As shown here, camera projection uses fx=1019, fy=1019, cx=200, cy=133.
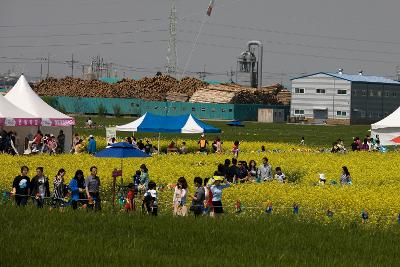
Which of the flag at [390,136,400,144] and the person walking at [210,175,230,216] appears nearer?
the person walking at [210,175,230,216]

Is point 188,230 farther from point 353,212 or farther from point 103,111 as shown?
point 103,111

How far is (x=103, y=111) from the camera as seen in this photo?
161m

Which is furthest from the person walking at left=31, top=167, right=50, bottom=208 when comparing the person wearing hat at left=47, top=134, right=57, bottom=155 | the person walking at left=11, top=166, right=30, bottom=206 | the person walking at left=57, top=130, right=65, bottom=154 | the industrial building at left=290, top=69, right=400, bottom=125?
the industrial building at left=290, top=69, right=400, bottom=125

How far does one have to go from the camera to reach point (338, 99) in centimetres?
14675

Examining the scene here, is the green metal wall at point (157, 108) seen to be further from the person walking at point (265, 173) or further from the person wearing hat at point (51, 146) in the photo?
the person walking at point (265, 173)

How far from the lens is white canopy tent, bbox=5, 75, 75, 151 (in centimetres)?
5619

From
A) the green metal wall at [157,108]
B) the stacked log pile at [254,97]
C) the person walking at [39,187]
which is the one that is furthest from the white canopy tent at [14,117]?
the stacked log pile at [254,97]

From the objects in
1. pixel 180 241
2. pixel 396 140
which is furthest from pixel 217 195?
pixel 396 140

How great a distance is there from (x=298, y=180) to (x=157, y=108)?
11503cm

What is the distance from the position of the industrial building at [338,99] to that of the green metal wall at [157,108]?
6319 mm

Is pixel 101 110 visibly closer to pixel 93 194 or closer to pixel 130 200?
pixel 130 200

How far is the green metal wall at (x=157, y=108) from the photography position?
15250 cm

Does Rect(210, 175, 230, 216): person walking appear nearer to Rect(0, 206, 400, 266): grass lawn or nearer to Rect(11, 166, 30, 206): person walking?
Rect(0, 206, 400, 266): grass lawn

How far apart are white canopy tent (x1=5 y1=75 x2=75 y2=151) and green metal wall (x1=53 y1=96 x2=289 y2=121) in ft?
302
